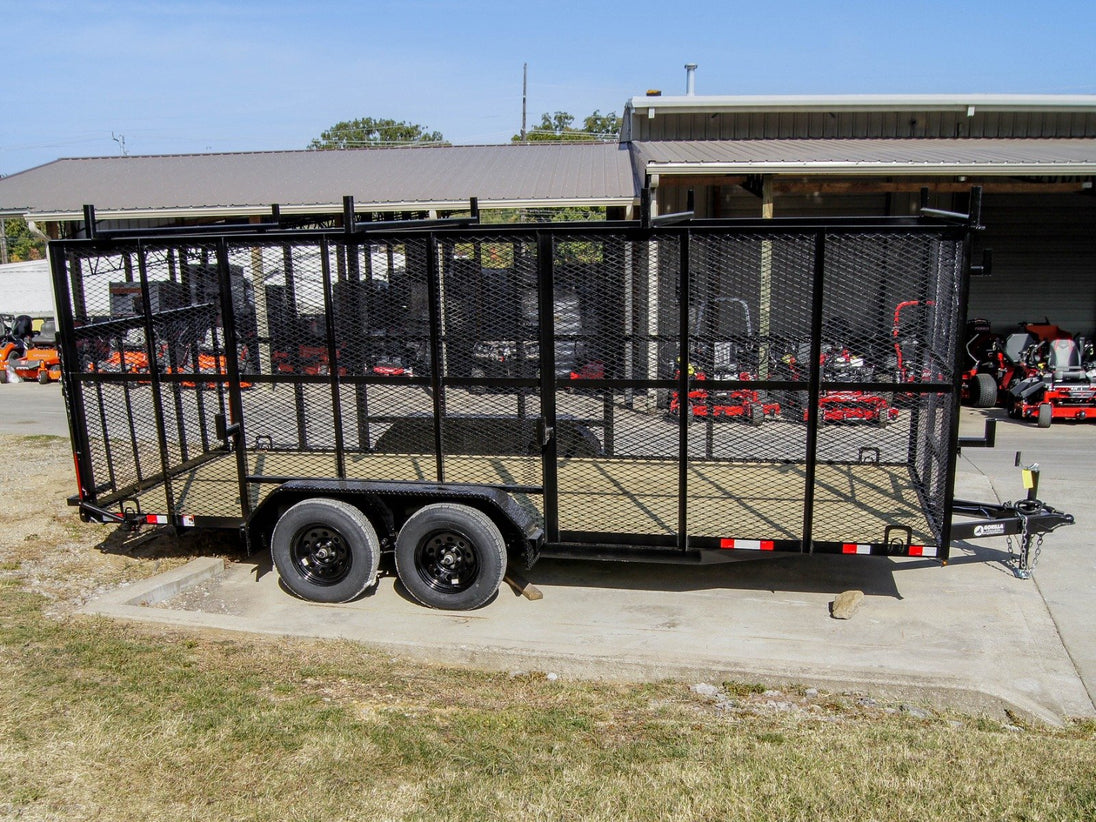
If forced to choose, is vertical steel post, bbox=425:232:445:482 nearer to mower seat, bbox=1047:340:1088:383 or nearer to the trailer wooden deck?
the trailer wooden deck

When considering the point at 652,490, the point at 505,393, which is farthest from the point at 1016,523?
the point at 505,393

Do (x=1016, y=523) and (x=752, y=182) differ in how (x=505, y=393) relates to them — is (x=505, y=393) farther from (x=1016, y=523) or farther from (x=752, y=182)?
(x=752, y=182)

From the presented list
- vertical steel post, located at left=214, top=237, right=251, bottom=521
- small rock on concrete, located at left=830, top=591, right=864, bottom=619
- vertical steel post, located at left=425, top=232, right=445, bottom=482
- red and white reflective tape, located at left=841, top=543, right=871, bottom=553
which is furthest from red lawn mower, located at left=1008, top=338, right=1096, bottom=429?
vertical steel post, located at left=214, top=237, right=251, bottom=521

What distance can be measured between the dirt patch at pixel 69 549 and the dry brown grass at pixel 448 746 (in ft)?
3.59

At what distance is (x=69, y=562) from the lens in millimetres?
6746

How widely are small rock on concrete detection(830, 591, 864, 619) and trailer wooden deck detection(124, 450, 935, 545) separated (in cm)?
49

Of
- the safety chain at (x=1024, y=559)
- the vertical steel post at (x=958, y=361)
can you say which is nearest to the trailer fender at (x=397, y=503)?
A: the vertical steel post at (x=958, y=361)

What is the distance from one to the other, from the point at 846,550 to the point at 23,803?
4.41m

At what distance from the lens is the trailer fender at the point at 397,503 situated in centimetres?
552

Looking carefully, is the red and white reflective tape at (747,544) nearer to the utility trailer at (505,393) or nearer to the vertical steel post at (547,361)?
the utility trailer at (505,393)

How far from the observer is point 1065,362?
12.5 meters

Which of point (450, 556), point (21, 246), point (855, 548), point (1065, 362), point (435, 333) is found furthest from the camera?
point (21, 246)

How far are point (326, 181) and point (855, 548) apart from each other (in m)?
14.2

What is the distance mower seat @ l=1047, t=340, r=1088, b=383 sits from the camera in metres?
12.3
